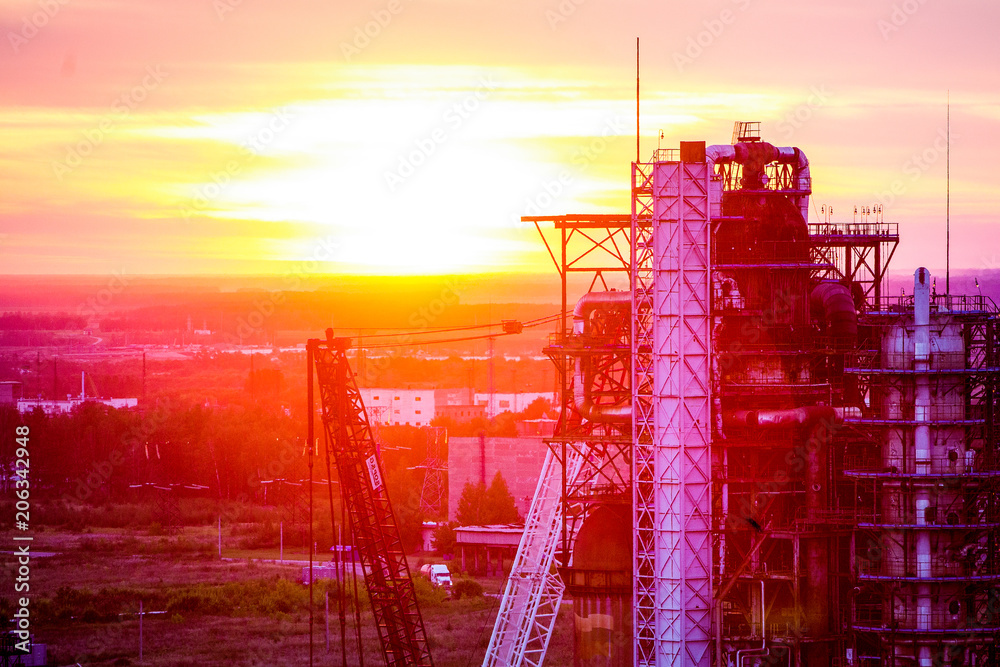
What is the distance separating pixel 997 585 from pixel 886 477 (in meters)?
4.94

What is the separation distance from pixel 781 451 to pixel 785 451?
0.13 m

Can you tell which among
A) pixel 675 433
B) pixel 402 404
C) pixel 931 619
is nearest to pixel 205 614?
pixel 675 433

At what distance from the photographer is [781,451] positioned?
154 ft

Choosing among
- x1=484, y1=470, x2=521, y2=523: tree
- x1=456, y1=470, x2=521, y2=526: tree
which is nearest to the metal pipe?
x1=456, y1=470, x2=521, y2=526: tree

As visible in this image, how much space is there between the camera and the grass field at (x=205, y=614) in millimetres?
62388

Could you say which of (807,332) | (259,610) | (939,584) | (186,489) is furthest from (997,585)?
(186,489)

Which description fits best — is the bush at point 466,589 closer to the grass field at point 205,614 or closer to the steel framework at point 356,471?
the grass field at point 205,614

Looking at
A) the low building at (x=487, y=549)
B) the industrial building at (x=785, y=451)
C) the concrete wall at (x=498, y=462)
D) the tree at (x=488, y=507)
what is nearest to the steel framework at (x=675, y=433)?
the industrial building at (x=785, y=451)

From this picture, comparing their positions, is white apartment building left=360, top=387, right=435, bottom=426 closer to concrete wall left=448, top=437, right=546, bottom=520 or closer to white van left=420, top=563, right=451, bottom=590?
concrete wall left=448, top=437, right=546, bottom=520

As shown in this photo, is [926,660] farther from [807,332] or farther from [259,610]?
[259,610]

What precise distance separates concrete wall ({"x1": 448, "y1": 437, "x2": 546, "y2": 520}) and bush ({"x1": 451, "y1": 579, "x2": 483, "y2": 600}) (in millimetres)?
25938

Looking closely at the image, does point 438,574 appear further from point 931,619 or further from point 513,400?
point 513,400

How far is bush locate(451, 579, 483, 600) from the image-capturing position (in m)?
76.1

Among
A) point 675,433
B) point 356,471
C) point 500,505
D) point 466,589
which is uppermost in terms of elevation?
point 675,433
